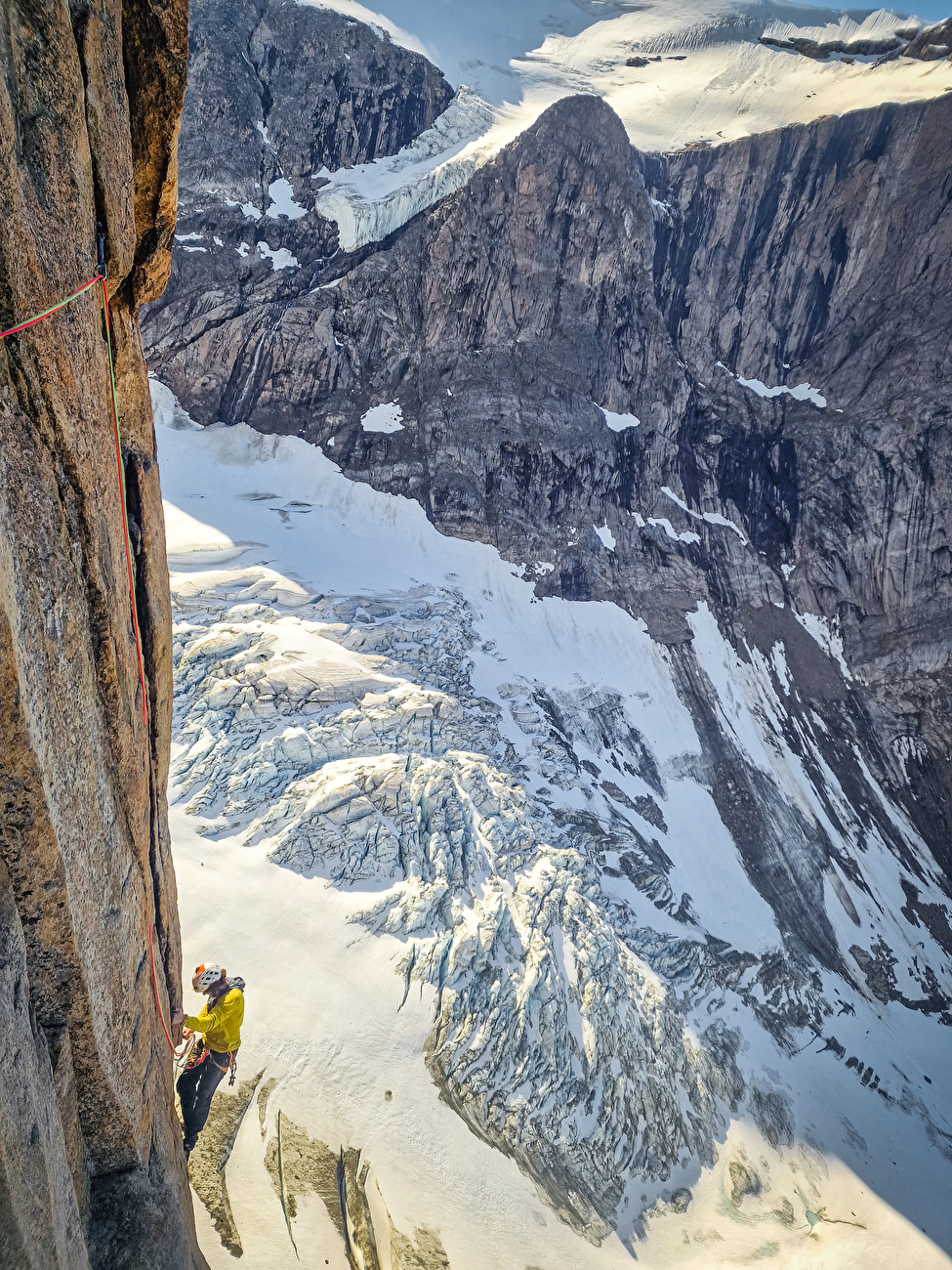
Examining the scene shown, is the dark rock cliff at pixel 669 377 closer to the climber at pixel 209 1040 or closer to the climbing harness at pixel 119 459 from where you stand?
the climber at pixel 209 1040

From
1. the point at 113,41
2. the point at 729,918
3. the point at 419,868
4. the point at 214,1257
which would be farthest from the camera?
the point at 729,918

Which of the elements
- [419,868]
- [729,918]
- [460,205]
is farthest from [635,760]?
[460,205]

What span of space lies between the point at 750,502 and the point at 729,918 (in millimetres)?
30672

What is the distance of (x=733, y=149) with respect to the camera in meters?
52.3

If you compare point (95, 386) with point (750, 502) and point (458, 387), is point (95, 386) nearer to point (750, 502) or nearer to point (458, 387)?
point (458, 387)

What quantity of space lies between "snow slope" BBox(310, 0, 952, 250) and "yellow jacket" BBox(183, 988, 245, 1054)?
50.2 meters

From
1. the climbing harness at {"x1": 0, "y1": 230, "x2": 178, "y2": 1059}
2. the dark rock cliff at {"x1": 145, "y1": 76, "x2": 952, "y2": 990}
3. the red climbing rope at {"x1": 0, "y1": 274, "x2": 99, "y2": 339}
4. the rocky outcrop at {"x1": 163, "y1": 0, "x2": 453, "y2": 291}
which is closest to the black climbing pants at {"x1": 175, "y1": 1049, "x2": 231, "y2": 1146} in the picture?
the climbing harness at {"x1": 0, "y1": 230, "x2": 178, "y2": 1059}

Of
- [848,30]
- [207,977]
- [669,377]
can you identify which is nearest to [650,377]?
[669,377]

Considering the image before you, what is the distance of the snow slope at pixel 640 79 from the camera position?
49.0 meters

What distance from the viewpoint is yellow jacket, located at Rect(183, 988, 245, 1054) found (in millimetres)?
7961

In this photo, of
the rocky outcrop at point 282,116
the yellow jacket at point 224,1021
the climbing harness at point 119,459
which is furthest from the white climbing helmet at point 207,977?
the rocky outcrop at point 282,116

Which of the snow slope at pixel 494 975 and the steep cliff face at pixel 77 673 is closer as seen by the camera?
the steep cliff face at pixel 77 673

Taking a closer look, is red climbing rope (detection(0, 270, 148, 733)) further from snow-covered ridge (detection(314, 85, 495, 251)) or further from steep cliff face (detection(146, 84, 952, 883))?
snow-covered ridge (detection(314, 85, 495, 251))

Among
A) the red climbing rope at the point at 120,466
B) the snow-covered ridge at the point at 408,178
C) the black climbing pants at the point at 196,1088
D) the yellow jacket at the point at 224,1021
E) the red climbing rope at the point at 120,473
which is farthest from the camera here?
the snow-covered ridge at the point at 408,178
